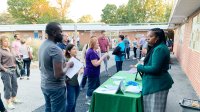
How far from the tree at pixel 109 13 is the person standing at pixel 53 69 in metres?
48.4

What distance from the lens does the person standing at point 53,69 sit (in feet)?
9.41

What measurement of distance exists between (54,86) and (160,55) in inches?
61.4

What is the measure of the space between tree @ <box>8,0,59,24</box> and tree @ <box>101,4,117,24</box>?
477 inches

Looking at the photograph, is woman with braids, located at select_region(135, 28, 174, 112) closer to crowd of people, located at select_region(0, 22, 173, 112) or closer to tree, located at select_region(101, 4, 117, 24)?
crowd of people, located at select_region(0, 22, 173, 112)

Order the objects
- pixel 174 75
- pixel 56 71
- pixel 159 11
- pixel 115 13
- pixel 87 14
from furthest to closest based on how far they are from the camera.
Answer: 1. pixel 87 14
2. pixel 115 13
3. pixel 159 11
4. pixel 174 75
5. pixel 56 71

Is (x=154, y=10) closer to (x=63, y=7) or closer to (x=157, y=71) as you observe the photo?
(x=63, y=7)

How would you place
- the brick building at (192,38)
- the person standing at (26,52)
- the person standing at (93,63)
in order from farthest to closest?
1. the person standing at (26,52)
2. the brick building at (192,38)
3. the person standing at (93,63)

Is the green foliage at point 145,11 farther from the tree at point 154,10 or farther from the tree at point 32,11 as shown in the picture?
the tree at point 32,11

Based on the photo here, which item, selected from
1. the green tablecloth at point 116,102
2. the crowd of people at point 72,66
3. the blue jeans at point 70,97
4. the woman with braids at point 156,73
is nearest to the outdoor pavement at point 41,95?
the crowd of people at point 72,66

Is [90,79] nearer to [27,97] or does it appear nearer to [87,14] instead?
[27,97]

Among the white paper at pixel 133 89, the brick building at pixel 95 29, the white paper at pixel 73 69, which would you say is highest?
the brick building at pixel 95 29

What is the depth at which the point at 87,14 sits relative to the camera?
56312mm

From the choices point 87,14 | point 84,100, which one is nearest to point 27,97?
point 84,100

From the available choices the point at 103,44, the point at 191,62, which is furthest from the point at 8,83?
the point at 191,62
